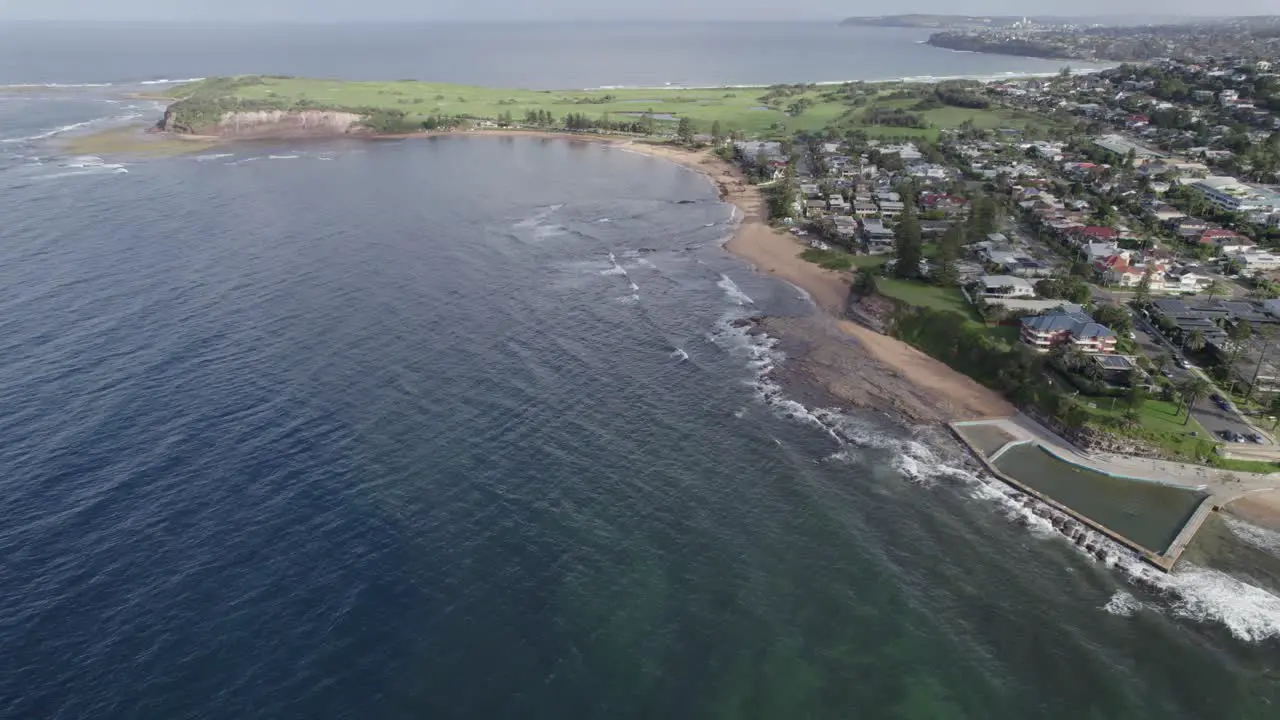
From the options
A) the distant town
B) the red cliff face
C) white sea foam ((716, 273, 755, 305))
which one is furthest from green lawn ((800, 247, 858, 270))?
the red cliff face

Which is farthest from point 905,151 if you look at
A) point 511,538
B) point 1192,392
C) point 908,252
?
point 511,538

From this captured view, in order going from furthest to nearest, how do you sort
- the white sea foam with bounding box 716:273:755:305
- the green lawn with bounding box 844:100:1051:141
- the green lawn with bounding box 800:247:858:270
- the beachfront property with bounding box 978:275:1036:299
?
the green lawn with bounding box 844:100:1051:141
the green lawn with bounding box 800:247:858:270
the white sea foam with bounding box 716:273:755:305
the beachfront property with bounding box 978:275:1036:299

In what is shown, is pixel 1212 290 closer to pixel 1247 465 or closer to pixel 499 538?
pixel 1247 465

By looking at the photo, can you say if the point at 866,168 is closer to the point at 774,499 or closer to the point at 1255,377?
the point at 1255,377

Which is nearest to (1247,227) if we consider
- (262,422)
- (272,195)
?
(262,422)

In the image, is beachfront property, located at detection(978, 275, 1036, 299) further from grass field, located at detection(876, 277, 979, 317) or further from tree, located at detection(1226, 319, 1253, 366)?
tree, located at detection(1226, 319, 1253, 366)

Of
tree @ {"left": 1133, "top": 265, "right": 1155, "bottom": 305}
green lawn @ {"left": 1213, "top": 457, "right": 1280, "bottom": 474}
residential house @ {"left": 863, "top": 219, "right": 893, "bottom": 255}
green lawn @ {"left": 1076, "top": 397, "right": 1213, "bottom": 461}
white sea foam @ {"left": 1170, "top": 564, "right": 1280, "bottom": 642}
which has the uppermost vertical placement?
residential house @ {"left": 863, "top": 219, "right": 893, "bottom": 255}

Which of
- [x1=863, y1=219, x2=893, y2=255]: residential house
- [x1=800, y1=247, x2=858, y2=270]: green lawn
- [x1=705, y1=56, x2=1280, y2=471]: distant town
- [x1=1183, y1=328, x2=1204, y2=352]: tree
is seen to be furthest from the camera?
[x1=863, y1=219, x2=893, y2=255]: residential house
